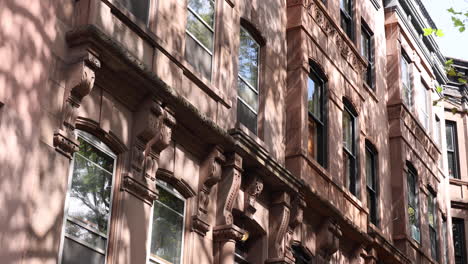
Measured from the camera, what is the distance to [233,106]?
17688mm

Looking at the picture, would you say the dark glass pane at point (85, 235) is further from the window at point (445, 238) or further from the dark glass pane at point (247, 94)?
the window at point (445, 238)

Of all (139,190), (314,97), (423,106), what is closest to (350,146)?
(314,97)

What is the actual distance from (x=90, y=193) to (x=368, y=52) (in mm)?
15597

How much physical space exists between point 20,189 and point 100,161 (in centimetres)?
227

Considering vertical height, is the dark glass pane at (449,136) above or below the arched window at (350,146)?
above

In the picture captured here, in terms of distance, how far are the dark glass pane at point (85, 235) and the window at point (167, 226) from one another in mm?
1413

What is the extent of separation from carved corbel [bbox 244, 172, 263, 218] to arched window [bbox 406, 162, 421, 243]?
10.2 metres

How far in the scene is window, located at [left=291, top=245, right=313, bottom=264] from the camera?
19.5 meters

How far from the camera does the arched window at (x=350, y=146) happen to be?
75.8 feet

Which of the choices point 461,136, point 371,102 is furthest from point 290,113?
point 461,136

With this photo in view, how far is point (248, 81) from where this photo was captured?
19.0 metres

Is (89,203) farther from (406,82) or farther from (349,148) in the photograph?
(406,82)

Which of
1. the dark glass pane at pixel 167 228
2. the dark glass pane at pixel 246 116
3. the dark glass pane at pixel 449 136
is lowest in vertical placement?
the dark glass pane at pixel 167 228

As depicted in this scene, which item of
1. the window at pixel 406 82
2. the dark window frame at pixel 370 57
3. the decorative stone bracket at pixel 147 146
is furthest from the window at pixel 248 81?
the window at pixel 406 82
